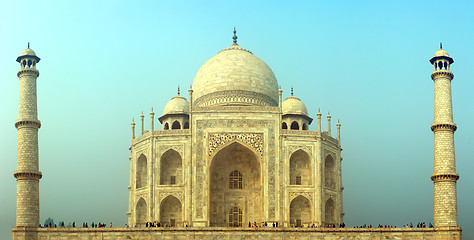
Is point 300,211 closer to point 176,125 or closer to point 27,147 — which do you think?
point 176,125

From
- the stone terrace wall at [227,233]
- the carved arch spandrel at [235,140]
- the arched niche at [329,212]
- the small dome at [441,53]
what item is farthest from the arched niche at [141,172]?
the small dome at [441,53]

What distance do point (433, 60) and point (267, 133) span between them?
9093 mm

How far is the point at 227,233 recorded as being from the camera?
2998 centimetres

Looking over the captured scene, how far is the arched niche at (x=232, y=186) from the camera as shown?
→ 35000 mm

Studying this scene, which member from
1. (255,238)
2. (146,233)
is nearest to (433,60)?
(255,238)

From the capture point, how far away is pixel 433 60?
104 ft

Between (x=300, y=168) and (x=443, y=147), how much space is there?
26.1ft

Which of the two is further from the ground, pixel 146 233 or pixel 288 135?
pixel 288 135

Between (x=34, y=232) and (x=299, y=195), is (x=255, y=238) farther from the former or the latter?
(x=34, y=232)

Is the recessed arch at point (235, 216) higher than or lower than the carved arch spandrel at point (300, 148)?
lower

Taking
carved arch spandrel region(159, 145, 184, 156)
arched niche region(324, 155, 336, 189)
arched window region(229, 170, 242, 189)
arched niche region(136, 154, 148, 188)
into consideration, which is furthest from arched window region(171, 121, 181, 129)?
arched niche region(324, 155, 336, 189)

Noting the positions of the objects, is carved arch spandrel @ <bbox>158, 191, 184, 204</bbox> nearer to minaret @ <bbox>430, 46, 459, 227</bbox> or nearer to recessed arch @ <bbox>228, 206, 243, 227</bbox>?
recessed arch @ <bbox>228, 206, 243, 227</bbox>

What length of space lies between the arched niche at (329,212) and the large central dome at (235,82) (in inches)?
281

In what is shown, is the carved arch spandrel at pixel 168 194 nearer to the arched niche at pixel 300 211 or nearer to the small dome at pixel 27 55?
the arched niche at pixel 300 211
